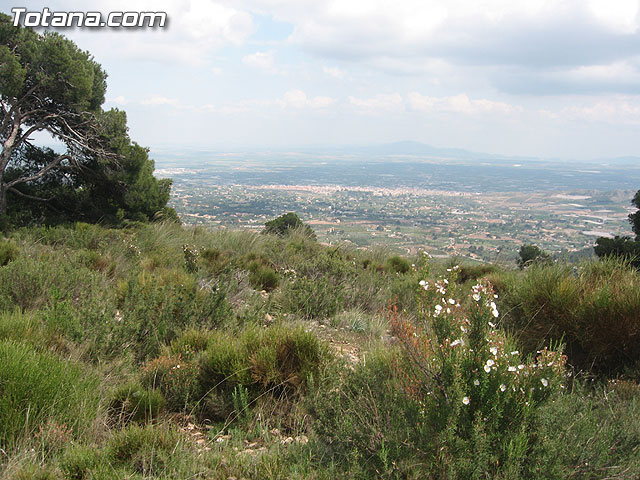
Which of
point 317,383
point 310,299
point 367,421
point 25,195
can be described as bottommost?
point 317,383

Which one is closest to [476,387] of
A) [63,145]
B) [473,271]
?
[473,271]

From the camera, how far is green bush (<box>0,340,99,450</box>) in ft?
7.98

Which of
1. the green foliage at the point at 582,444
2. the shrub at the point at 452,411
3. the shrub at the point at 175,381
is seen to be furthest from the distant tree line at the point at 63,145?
the green foliage at the point at 582,444

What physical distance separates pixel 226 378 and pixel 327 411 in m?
0.98

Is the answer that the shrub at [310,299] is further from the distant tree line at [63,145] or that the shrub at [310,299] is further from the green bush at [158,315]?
the distant tree line at [63,145]

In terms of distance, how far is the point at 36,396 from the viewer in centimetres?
258

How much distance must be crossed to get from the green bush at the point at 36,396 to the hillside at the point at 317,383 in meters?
0.01

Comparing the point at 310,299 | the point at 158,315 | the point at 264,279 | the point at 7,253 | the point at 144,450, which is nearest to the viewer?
the point at 144,450

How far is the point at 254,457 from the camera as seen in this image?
245cm

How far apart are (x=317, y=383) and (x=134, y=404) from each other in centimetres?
129

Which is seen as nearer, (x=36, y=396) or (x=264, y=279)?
(x=36, y=396)

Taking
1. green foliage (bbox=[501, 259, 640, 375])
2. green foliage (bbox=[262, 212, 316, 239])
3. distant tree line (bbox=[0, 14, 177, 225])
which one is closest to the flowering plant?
green foliage (bbox=[501, 259, 640, 375])

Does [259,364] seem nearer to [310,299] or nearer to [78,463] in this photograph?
[78,463]

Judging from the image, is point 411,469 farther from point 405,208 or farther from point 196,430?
point 405,208
